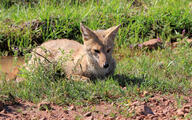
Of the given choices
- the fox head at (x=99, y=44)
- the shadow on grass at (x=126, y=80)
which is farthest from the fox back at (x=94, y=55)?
the shadow on grass at (x=126, y=80)

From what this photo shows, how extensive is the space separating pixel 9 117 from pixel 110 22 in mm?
5035

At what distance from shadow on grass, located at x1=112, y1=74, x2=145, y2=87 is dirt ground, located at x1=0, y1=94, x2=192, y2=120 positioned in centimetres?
67

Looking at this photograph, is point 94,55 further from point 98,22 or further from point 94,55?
point 98,22

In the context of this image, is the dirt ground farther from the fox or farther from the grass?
the fox

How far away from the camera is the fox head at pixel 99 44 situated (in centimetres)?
546

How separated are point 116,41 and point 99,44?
279 cm

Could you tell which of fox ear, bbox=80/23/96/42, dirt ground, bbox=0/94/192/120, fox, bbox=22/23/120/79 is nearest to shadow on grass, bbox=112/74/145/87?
fox, bbox=22/23/120/79

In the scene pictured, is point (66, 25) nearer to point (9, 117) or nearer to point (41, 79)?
point (41, 79)

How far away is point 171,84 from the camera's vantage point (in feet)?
16.5

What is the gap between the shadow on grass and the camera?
205 inches

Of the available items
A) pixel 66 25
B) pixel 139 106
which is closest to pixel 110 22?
pixel 66 25

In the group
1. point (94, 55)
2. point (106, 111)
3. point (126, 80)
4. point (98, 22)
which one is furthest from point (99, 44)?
point (98, 22)

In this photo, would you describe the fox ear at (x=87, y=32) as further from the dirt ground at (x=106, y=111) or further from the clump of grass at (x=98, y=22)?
the clump of grass at (x=98, y=22)

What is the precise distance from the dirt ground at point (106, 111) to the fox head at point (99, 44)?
1.13 m
